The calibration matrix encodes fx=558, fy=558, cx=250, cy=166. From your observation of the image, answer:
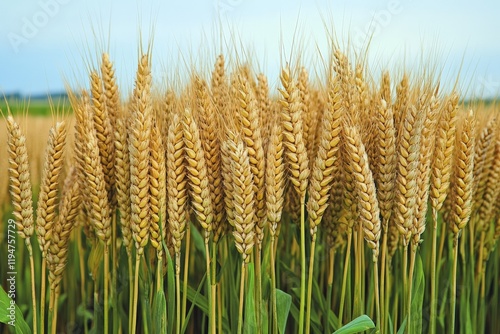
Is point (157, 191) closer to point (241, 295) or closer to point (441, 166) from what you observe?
point (241, 295)

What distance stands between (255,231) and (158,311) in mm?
479

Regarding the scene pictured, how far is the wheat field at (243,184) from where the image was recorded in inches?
82.3

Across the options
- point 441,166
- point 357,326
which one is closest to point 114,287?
point 357,326

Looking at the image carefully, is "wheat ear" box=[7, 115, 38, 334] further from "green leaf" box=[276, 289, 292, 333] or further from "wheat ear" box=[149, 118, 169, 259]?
"green leaf" box=[276, 289, 292, 333]

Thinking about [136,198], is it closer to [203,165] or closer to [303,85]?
[203,165]

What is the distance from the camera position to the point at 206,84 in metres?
2.46

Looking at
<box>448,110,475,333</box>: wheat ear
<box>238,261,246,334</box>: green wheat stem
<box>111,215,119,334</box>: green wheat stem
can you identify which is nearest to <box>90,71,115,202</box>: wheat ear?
<box>111,215,119,334</box>: green wheat stem

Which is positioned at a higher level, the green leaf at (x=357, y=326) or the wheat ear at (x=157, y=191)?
the wheat ear at (x=157, y=191)

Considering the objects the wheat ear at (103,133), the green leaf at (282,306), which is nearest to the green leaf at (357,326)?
the green leaf at (282,306)

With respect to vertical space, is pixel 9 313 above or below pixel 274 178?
below

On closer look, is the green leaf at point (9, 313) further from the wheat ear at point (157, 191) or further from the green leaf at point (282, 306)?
the green leaf at point (282, 306)

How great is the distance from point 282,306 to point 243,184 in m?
0.55

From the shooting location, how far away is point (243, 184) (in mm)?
1992

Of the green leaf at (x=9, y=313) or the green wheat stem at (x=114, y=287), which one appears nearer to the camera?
the green leaf at (x=9, y=313)
